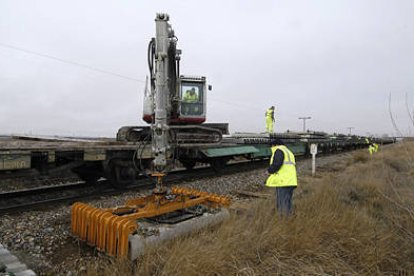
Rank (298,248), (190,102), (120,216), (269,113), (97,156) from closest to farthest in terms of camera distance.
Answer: (298,248) < (120,216) < (97,156) < (190,102) < (269,113)

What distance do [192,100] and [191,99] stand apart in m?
0.05

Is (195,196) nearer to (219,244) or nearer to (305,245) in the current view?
(219,244)

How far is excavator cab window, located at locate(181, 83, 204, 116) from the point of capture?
32.4 ft

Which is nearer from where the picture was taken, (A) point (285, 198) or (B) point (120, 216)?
(B) point (120, 216)

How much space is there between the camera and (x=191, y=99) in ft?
32.8

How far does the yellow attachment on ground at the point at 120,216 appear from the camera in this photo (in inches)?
129

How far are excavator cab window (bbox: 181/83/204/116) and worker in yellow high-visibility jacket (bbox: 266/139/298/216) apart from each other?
565 centimetres

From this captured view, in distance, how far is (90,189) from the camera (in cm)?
749

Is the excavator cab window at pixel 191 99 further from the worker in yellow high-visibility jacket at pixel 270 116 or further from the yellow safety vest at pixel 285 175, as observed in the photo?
the worker in yellow high-visibility jacket at pixel 270 116

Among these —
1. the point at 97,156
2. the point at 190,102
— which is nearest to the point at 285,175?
the point at 97,156

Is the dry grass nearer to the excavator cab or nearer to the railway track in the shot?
the railway track

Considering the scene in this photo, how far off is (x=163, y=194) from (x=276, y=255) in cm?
172

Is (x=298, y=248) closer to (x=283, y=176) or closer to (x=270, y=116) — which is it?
(x=283, y=176)

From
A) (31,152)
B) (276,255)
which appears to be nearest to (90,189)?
(31,152)
